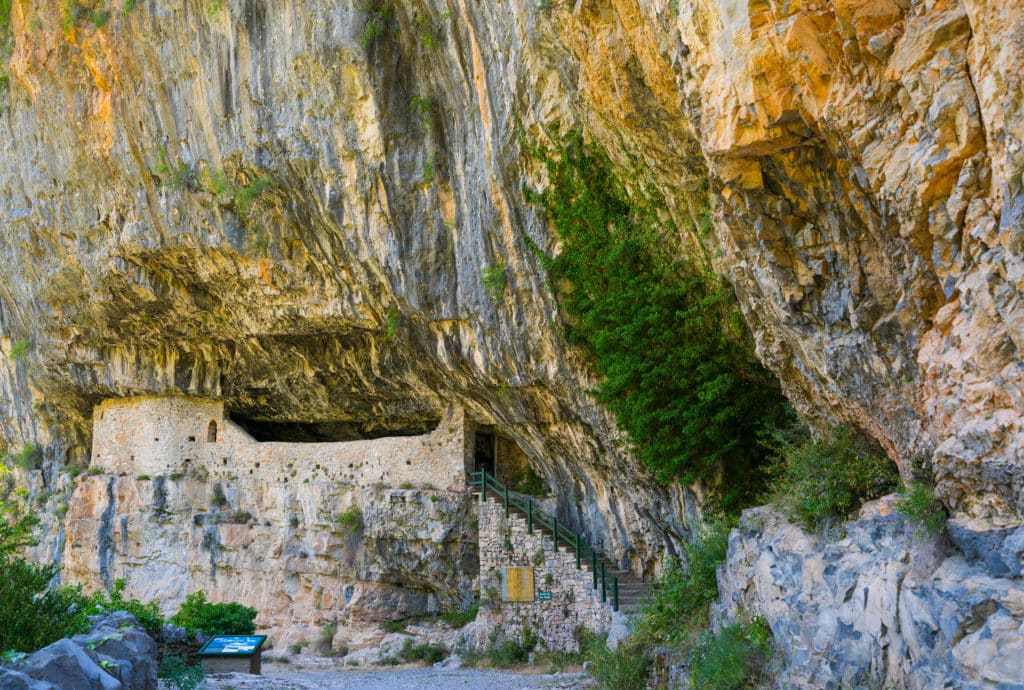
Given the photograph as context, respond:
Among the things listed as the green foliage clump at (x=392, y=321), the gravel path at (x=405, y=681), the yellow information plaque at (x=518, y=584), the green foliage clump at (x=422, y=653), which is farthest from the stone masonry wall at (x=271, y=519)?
the gravel path at (x=405, y=681)

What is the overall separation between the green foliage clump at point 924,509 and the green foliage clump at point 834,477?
1.25 metres

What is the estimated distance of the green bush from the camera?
7.45 metres

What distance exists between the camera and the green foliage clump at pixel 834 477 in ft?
26.0

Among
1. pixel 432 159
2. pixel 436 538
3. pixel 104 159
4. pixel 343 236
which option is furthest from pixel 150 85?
pixel 436 538

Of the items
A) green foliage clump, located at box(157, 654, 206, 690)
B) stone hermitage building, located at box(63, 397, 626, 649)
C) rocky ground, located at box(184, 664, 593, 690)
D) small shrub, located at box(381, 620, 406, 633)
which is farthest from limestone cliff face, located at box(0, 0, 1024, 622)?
green foliage clump, located at box(157, 654, 206, 690)

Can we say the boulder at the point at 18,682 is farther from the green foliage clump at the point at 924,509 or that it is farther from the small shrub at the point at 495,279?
the small shrub at the point at 495,279

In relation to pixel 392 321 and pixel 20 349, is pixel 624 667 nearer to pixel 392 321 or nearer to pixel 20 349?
pixel 392 321

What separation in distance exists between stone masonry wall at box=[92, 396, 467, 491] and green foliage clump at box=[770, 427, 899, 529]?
423 inches

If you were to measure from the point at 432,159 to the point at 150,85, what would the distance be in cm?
576

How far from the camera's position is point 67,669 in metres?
7.32

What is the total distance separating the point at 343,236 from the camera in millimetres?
15258

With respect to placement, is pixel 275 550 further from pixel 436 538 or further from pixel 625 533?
pixel 625 533

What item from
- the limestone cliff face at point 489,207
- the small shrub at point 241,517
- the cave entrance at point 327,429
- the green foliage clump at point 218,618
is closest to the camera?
the limestone cliff face at point 489,207

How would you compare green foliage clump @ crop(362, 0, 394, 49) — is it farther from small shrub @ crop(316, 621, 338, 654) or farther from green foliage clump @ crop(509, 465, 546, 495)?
small shrub @ crop(316, 621, 338, 654)
